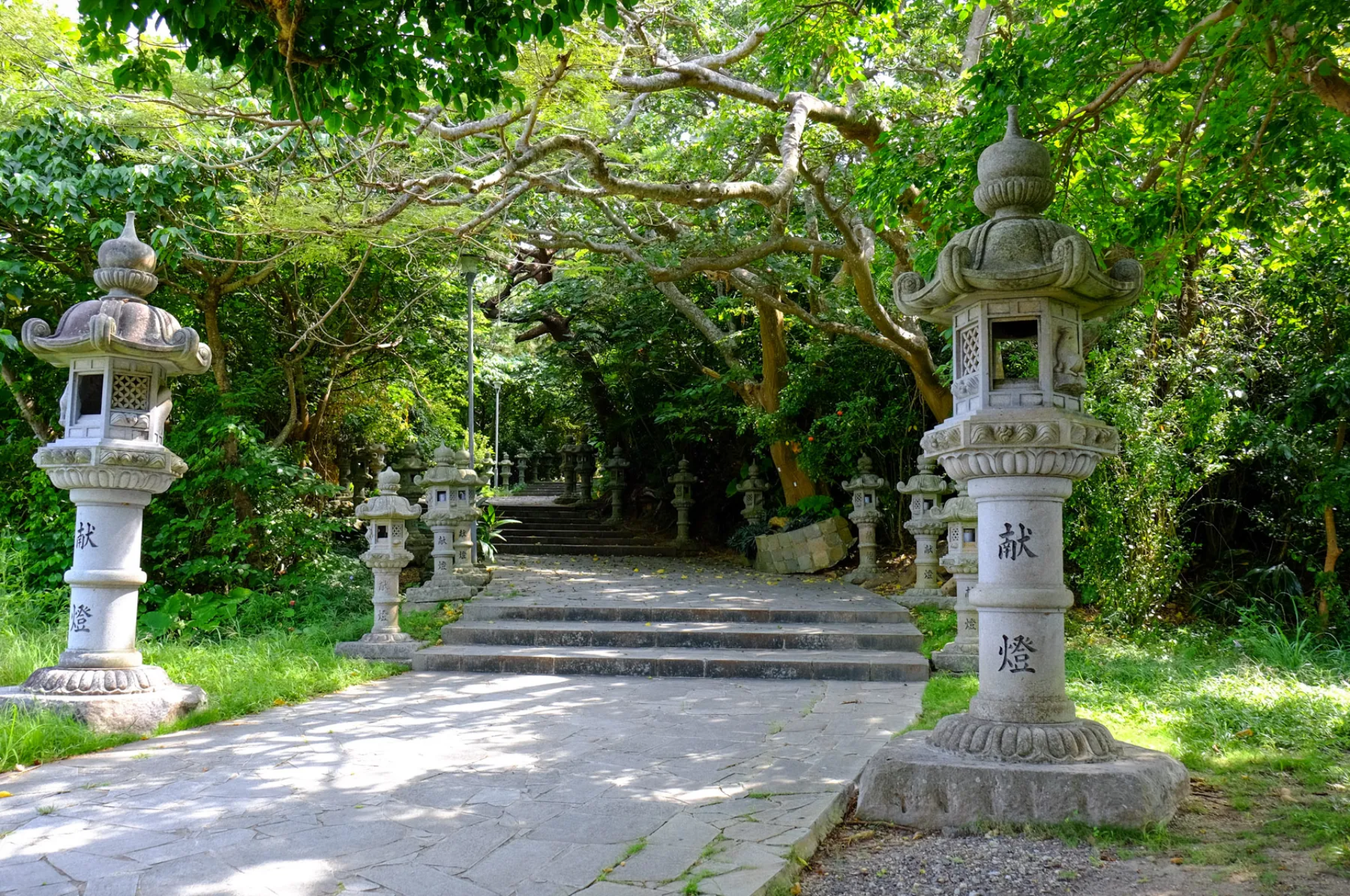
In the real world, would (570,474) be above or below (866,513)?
above

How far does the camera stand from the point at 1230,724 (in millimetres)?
5223

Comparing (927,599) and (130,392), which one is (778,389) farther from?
(130,392)

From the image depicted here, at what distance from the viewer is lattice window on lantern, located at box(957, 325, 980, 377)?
4.19 meters

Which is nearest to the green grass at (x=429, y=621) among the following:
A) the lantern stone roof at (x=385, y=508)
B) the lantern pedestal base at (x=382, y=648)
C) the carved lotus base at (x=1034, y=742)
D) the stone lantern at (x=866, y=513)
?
the lantern pedestal base at (x=382, y=648)

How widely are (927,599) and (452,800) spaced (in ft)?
21.7

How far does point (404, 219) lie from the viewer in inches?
357

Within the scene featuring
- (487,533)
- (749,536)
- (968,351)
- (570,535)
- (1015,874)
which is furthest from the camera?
(570,535)

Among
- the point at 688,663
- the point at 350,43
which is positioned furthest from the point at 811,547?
the point at 350,43

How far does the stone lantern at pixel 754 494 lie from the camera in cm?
1488

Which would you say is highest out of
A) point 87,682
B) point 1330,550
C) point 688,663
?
point 1330,550

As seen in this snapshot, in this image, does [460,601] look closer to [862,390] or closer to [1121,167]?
[862,390]

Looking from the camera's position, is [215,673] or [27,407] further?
[27,407]

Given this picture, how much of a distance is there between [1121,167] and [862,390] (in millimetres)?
5765

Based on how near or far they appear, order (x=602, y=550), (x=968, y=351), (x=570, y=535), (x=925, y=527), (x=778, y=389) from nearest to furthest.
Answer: (x=968, y=351)
(x=925, y=527)
(x=778, y=389)
(x=602, y=550)
(x=570, y=535)
